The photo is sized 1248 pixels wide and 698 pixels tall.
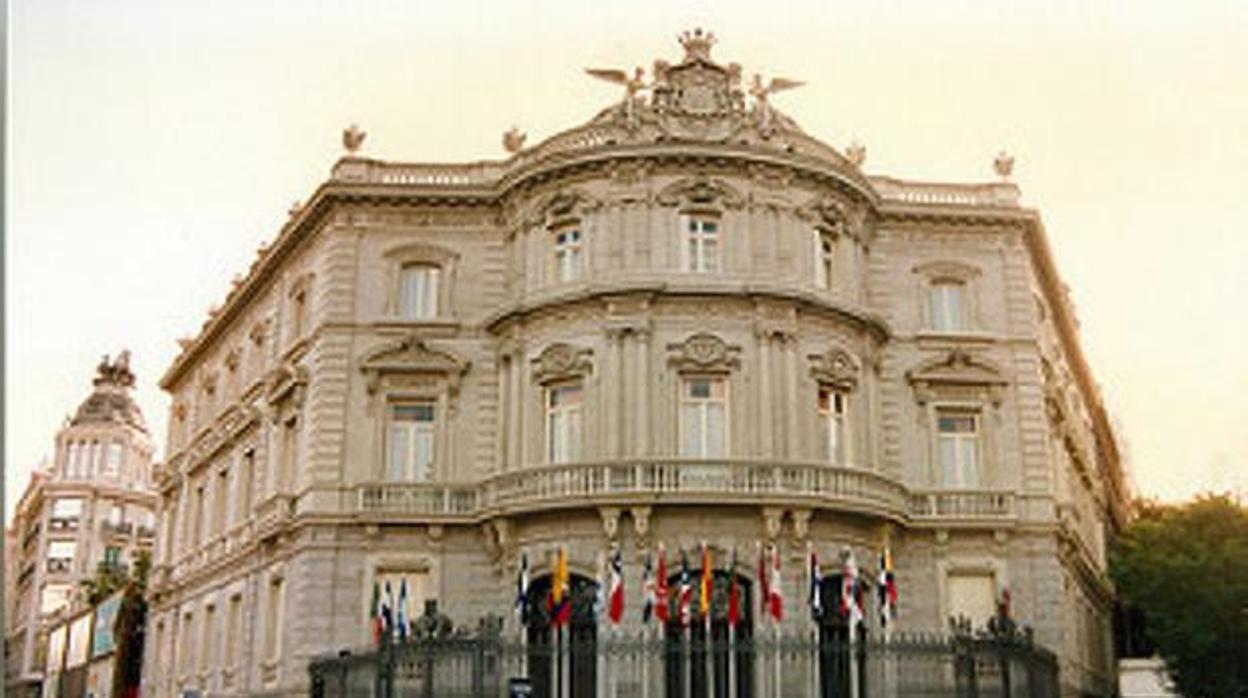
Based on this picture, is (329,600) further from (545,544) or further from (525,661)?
(525,661)

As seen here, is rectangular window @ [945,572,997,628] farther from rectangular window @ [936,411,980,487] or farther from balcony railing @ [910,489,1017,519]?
rectangular window @ [936,411,980,487]

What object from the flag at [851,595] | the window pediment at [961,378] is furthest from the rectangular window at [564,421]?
the window pediment at [961,378]

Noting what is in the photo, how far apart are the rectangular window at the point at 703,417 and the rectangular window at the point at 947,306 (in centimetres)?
673

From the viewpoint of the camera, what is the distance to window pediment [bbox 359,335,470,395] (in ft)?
102

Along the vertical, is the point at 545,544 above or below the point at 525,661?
above

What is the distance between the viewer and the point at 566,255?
30.8 m

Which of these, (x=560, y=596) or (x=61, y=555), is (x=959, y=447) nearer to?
(x=560, y=596)

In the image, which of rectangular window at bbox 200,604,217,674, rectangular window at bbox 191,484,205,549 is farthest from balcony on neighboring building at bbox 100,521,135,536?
rectangular window at bbox 200,604,217,674

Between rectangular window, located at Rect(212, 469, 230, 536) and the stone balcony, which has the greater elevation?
rectangular window, located at Rect(212, 469, 230, 536)

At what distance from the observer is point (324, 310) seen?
1244 inches

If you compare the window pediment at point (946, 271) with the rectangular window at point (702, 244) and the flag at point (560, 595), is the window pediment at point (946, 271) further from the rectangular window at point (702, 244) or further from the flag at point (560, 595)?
the flag at point (560, 595)

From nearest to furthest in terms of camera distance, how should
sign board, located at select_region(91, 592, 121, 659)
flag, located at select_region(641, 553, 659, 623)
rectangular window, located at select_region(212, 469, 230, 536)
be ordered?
1. flag, located at select_region(641, 553, 659, 623)
2. rectangular window, located at select_region(212, 469, 230, 536)
3. sign board, located at select_region(91, 592, 121, 659)

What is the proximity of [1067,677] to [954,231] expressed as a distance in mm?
10959

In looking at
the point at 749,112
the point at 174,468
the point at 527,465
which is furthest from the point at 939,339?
the point at 174,468
